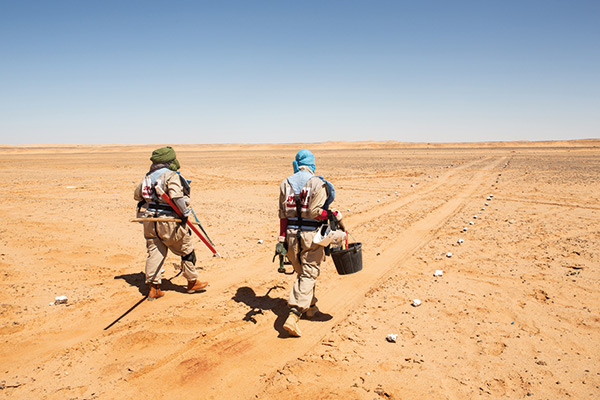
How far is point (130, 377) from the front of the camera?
4078 mm

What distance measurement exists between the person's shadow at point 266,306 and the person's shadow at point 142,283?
1.07 meters

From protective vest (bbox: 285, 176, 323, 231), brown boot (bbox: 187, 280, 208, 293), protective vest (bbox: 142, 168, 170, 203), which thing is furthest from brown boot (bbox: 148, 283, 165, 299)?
protective vest (bbox: 285, 176, 323, 231)

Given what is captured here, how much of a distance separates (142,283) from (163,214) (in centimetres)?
186

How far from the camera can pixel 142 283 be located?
6.82 meters

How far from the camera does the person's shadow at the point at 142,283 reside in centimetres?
648

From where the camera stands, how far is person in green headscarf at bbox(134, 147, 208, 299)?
18.6 ft

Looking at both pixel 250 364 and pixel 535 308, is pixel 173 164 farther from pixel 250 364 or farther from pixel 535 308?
pixel 535 308

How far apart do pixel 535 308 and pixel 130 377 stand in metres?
5.74

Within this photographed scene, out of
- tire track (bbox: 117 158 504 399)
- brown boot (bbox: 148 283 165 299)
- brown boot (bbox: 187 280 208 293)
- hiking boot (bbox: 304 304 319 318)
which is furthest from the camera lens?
brown boot (bbox: 187 280 208 293)

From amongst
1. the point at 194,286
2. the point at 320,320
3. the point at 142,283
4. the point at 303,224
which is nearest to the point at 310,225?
the point at 303,224

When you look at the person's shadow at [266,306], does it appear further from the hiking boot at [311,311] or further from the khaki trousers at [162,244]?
the khaki trousers at [162,244]

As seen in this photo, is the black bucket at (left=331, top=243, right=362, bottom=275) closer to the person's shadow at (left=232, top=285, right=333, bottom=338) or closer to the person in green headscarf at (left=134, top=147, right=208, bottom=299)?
the person's shadow at (left=232, top=285, right=333, bottom=338)

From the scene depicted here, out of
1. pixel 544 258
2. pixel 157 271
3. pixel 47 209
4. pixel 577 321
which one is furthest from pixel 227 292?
pixel 47 209

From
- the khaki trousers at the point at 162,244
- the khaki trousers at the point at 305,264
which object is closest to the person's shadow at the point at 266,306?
the khaki trousers at the point at 305,264
